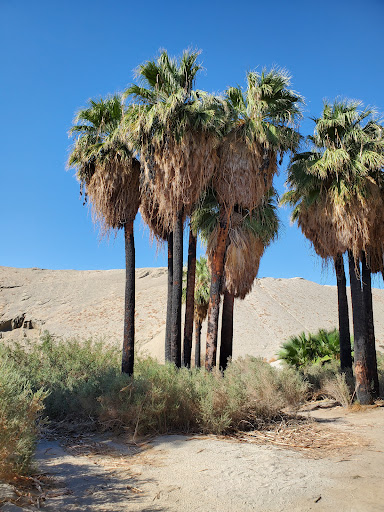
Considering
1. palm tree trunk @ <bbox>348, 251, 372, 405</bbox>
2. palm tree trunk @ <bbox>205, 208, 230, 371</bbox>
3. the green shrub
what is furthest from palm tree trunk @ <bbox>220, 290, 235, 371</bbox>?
palm tree trunk @ <bbox>348, 251, 372, 405</bbox>

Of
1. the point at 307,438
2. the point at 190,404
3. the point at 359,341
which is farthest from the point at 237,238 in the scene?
the point at 307,438

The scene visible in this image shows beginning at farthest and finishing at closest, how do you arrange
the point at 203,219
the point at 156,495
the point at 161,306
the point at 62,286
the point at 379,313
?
the point at 62,286, the point at 379,313, the point at 161,306, the point at 203,219, the point at 156,495

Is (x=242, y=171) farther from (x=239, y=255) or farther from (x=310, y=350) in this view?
(x=310, y=350)

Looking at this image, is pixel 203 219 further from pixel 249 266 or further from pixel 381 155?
pixel 381 155

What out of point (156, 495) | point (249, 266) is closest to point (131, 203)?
point (249, 266)

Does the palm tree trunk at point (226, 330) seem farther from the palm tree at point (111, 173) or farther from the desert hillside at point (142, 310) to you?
the desert hillside at point (142, 310)

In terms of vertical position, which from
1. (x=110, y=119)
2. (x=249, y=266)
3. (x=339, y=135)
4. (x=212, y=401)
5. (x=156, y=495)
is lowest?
(x=156, y=495)

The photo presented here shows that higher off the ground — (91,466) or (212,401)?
(212,401)

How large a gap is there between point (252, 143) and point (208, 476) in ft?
33.7

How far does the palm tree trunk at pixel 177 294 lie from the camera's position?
1405 cm

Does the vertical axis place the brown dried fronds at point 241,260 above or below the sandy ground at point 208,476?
above

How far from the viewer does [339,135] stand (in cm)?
1451

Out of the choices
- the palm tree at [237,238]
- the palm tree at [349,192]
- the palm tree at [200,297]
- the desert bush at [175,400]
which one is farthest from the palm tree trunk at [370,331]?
the palm tree at [200,297]

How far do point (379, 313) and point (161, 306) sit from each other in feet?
94.4
